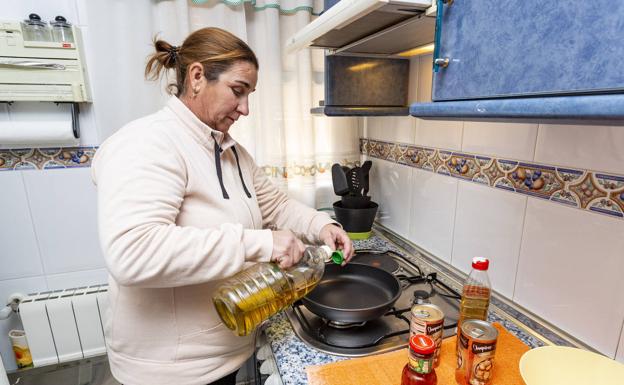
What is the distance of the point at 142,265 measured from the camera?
641 mm

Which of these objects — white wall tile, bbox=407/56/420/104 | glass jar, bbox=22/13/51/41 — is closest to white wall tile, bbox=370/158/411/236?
white wall tile, bbox=407/56/420/104

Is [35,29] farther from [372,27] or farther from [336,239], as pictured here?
[336,239]

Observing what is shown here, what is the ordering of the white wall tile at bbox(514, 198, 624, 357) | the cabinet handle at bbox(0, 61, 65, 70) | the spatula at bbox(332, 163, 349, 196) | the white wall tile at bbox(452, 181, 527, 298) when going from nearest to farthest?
1. the white wall tile at bbox(514, 198, 624, 357)
2. the white wall tile at bbox(452, 181, 527, 298)
3. the cabinet handle at bbox(0, 61, 65, 70)
4. the spatula at bbox(332, 163, 349, 196)

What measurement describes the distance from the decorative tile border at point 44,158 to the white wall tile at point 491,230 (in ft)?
4.85

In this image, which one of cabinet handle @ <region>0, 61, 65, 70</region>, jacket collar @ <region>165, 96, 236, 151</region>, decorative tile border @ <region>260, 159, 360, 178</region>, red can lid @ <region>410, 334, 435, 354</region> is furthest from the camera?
decorative tile border @ <region>260, 159, 360, 178</region>

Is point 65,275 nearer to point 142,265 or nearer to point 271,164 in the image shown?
point 271,164

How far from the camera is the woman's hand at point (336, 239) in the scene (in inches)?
40.1

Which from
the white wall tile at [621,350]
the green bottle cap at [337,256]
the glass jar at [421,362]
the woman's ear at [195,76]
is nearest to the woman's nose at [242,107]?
the woman's ear at [195,76]

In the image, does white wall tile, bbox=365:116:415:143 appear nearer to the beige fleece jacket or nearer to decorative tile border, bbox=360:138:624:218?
decorative tile border, bbox=360:138:624:218

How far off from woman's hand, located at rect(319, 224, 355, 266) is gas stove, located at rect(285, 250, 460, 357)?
0.19 metres

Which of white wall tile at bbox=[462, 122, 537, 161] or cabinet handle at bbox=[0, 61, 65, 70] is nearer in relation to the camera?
white wall tile at bbox=[462, 122, 537, 161]

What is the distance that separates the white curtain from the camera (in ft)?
4.31

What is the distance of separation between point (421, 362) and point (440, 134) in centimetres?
81

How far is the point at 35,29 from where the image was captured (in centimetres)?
124
